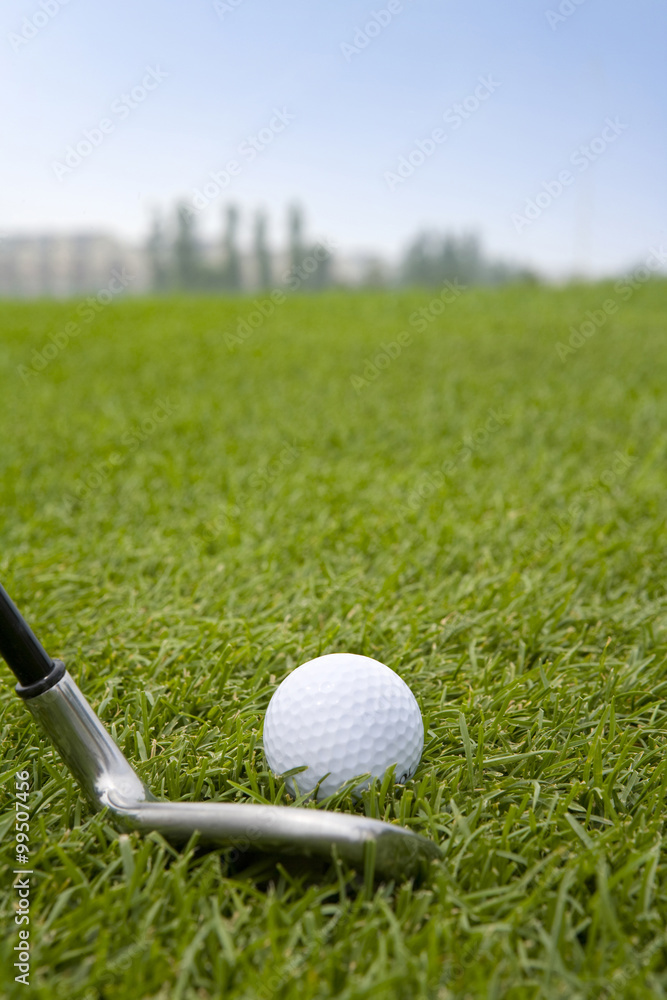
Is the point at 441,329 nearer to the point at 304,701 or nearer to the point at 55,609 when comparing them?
the point at 55,609

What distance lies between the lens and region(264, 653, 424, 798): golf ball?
4.87 ft

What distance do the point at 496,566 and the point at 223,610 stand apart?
1.01m

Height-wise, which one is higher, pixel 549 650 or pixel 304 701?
pixel 304 701

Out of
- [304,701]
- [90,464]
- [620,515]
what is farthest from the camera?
[90,464]

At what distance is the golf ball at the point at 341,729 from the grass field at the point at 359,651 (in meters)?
0.06

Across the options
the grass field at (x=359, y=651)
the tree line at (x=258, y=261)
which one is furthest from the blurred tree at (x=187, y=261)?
the grass field at (x=359, y=651)

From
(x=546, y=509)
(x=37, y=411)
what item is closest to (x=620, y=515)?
(x=546, y=509)

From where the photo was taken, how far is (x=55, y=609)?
91.2 inches

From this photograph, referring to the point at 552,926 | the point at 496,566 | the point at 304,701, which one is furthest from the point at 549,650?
the point at 552,926

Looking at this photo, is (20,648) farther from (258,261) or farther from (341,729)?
(258,261)

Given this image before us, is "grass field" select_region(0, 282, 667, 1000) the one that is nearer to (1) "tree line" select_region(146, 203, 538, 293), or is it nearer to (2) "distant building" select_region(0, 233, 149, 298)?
(2) "distant building" select_region(0, 233, 149, 298)

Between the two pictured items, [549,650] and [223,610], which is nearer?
[549,650]

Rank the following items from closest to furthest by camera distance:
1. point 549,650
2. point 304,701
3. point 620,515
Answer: point 304,701, point 549,650, point 620,515

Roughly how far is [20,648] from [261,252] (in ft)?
66.2
